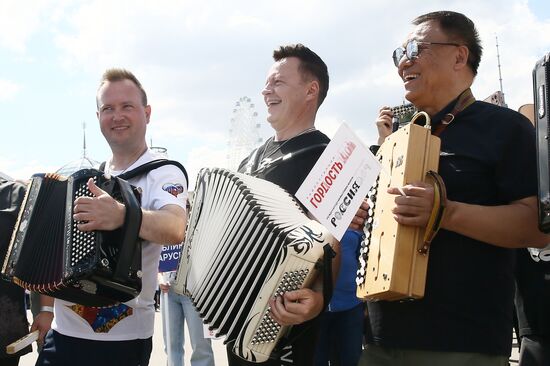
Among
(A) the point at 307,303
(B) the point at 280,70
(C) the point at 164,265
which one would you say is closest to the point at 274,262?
(A) the point at 307,303

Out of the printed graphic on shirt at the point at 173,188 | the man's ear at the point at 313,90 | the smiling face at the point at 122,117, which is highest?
the man's ear at the point at 313,90

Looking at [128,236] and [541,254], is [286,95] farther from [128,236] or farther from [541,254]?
[541,254]

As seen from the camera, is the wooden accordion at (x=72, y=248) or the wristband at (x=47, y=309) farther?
the wristband at (x=47, y=309)

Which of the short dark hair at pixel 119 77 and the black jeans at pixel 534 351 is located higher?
the short dark hair at pixel 119 77

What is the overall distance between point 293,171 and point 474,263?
1078mm

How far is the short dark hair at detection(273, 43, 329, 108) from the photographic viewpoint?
360cm

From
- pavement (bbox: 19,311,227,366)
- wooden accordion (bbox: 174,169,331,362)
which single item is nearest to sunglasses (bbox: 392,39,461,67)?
wooden accordion (bbox: 174,169,331,362)

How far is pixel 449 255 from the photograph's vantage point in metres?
2.36

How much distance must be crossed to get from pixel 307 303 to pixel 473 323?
0.64 metres

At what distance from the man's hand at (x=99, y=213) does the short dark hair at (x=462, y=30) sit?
166 cm

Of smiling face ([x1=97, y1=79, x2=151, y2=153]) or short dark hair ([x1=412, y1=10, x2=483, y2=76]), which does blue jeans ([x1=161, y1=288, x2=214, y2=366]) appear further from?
short dark hair ([x1=412, y1=10, x2=483, y2=76])

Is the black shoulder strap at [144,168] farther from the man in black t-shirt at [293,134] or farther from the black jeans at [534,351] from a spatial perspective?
the black jeans at [534,351]

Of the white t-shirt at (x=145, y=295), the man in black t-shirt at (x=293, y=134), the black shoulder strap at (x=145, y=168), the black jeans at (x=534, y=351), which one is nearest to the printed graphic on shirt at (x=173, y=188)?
the white t-shirt at (x=145, y=295)

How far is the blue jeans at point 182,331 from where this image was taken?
19.8 ft
